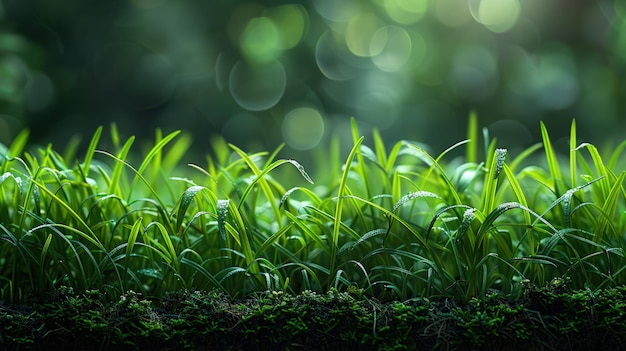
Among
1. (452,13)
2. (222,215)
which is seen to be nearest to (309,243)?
(222,215)

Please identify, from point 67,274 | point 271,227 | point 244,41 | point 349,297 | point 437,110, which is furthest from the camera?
point 437,110

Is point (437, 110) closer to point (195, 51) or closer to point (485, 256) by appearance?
point (195, 51)

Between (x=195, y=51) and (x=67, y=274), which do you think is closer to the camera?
Result: (x=67, y=274)

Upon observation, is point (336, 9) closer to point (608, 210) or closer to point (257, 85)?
point (257, 85)

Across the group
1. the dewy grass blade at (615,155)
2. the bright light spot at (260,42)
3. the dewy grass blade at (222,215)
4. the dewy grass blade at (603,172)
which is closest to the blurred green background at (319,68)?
the bright light spot at (260,42)

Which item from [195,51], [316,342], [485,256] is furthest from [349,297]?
[195,51]

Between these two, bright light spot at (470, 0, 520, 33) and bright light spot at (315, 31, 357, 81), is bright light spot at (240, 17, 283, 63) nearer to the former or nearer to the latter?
bright light spot at (315, 31, 357, 81)

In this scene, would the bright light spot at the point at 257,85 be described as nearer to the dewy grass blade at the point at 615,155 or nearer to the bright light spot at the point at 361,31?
the bright light spot at the point at 361,31

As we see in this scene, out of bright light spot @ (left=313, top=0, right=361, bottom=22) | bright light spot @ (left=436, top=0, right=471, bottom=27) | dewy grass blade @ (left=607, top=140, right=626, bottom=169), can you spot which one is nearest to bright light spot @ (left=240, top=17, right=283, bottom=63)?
bright light spot @ (left=313, top=0, right=361, bottom=22)
